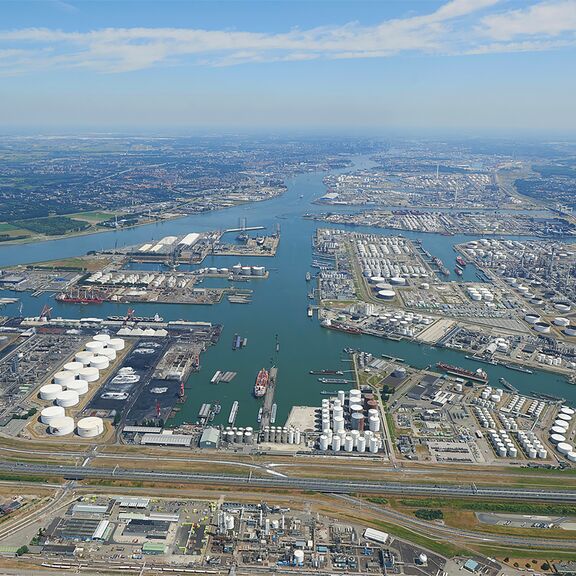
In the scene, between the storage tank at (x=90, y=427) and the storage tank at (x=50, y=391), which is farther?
the storage tank at (x=50, y=391)

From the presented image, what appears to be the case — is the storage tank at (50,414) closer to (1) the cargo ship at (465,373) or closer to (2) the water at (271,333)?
(2) the water at (271,333)

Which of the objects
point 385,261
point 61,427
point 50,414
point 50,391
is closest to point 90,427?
point 61,427

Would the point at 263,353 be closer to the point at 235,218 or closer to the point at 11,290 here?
the point at 11,290

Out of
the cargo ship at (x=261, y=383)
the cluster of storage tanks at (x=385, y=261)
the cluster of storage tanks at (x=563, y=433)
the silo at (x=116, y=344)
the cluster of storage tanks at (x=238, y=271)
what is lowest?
the cluster of storage tanks at (x=385, y=261)

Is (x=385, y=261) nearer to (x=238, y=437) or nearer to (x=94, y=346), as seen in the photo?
(x=94, y=346)

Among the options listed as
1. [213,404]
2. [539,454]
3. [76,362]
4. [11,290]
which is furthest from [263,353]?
[11,290]

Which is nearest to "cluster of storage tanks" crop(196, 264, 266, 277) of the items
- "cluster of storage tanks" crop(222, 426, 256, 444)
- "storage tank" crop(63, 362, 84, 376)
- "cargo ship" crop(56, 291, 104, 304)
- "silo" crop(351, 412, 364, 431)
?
"cargo ship" crop(56, 291, 104, 304)

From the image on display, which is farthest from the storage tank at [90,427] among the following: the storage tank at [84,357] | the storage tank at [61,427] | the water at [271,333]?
the storage tank at [84,357]
